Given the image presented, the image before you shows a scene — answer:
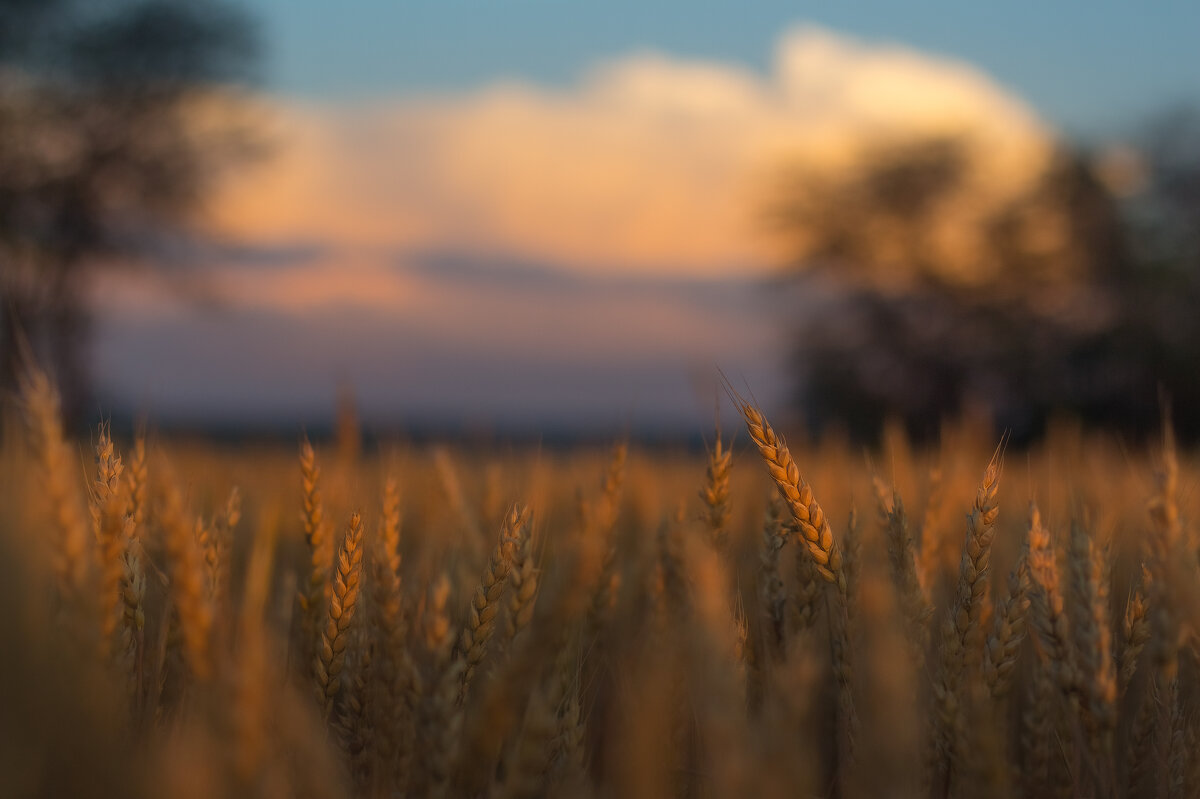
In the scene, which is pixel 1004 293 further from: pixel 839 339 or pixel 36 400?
pixel 36 400

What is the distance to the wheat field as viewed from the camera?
85cm

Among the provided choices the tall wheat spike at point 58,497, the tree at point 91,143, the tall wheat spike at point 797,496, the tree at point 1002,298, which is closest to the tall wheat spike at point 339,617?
the tall wheat spike at point 58,497

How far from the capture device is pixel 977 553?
143 centimetres

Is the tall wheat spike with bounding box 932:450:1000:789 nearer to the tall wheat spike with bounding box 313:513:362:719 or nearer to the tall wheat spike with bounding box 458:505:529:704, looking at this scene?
the tall wheat spike with bounding box 458:505:529:704

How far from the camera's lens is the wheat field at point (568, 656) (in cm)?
85

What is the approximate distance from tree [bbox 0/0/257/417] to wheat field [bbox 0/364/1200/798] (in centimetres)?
1702

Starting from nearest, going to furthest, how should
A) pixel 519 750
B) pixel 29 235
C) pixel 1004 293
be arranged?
1. pixel 519 750
2. pixel 29 235
3. pixel 1004 293

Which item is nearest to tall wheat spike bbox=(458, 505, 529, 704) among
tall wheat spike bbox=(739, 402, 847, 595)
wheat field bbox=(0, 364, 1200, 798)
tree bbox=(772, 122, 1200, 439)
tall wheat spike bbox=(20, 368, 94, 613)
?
wheat field bbox=(0, 364, 1200, 798)

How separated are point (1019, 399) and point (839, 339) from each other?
529 centimetres

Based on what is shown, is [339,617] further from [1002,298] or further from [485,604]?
[1002,298]

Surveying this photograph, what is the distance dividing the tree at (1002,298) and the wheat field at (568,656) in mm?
21650

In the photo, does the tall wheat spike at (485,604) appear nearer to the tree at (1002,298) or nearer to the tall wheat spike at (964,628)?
the tall wheat spike at (964,628)

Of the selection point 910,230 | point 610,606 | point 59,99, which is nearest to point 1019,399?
point 910,230

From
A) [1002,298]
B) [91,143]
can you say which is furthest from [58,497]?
[1002,298]
